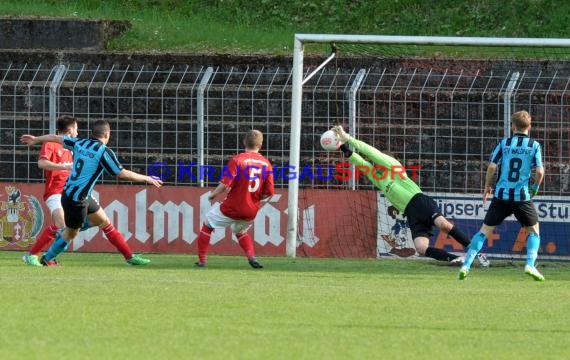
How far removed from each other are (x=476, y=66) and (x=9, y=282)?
9.87 meters

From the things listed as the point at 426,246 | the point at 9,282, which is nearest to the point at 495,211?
the point at 426,246

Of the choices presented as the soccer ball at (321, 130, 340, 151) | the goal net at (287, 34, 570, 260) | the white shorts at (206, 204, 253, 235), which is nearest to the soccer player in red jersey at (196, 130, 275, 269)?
the white shorts at (206, 204, 253, 235)

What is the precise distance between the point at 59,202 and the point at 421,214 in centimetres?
430

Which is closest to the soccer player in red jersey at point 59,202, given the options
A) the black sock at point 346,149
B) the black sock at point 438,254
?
the black sock at point 346,149

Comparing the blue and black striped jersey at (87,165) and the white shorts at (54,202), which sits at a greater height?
the blue and black striped jersey at (87,165)

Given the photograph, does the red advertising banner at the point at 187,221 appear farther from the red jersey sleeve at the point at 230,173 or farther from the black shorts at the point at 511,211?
the black shorts at the point at 511,211

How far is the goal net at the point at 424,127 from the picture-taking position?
1633cm

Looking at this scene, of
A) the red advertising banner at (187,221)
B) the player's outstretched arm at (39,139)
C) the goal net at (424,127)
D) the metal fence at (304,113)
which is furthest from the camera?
the metal fence at (304,113)

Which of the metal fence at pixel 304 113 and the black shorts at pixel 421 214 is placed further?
the metal fence at pixel 304 113

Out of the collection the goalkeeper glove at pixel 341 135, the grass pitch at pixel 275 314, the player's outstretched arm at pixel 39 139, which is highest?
the goalkeeper glove at pixel 341 135

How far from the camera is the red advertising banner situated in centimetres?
1677

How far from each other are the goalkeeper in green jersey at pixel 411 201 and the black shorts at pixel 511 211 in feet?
5.00

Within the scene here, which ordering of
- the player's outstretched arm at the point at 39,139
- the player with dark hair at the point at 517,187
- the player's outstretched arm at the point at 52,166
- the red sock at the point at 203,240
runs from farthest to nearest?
the red sock at the point at 203,240 → the player's outstretched arm at the point at 52,166 → the player's outstretched arm at the point at 39,139 → the player with dark hair at the point at 517,187

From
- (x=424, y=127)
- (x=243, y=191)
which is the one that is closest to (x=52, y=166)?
(x=243, y=191)
